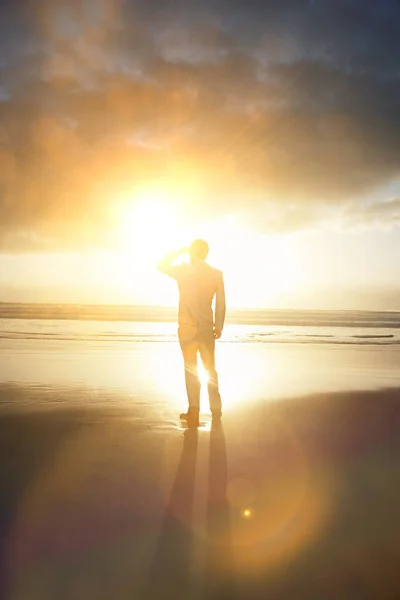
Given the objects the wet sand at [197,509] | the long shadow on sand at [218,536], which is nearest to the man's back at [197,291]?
the wet sand at [197,509]

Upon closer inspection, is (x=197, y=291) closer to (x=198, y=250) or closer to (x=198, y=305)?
(x=198, y=305)

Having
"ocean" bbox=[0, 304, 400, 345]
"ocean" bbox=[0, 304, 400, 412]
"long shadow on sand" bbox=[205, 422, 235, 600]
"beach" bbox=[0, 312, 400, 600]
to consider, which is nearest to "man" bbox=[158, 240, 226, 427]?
"beach" bbox=[0, 312, 400, 600]

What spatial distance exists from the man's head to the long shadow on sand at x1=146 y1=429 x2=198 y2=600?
3351 millimetres

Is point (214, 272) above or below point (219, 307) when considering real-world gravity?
above

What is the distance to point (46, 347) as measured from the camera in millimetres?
17859

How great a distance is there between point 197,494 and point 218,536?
0.93 m

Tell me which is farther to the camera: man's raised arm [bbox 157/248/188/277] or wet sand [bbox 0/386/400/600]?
man's raised arm [bbox 157/248/188/277]

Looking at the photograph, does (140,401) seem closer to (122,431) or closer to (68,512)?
(122,431)

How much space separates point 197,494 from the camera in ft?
16.8

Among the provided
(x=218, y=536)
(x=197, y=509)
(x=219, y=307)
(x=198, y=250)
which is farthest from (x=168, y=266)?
(x=218, y=536)

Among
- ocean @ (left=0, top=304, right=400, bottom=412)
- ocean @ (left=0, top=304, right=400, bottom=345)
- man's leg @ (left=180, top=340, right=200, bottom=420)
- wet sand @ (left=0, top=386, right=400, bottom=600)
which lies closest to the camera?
wet sand @ (left=0, top=386, right=400, bottom=600)

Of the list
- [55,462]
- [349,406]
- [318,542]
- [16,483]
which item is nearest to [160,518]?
[318,542]

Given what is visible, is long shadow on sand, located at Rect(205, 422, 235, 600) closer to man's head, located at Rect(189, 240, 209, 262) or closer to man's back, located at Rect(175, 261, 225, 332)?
man's back, located at Rect(175, 261, 225, 332)

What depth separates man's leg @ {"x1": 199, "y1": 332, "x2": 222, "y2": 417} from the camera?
8.22 meters
